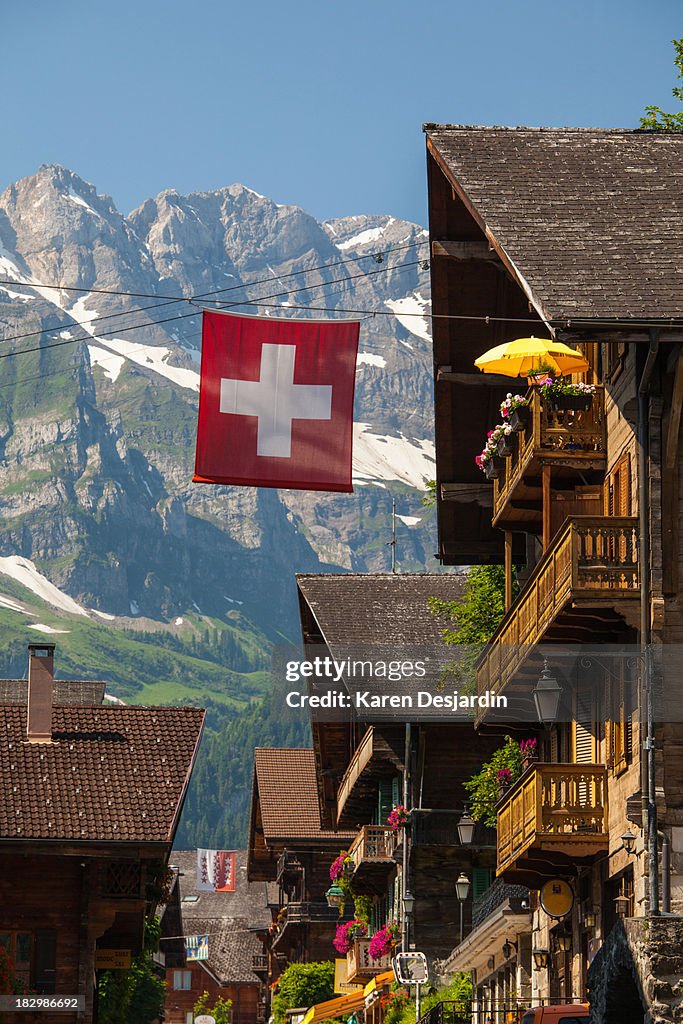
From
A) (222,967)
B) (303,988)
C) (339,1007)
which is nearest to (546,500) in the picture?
(339,1007)

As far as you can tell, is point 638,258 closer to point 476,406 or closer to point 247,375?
point 247,375

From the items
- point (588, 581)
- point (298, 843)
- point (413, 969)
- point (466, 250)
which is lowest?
point (413, 969)

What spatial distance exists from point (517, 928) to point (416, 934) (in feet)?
33.0

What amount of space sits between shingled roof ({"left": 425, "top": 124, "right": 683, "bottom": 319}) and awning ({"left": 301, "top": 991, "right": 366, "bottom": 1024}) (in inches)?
1090

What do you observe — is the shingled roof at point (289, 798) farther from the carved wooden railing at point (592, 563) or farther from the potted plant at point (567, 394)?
the carved wooden railing at point (592, 563)

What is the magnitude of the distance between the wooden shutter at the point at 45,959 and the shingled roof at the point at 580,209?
55.3 feet

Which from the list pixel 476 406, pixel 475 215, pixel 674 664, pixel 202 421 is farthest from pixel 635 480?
pixel 476 406

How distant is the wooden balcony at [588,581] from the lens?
2292cm

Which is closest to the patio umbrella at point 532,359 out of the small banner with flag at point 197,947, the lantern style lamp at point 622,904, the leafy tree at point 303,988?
the lantern style lamp at point 622,904

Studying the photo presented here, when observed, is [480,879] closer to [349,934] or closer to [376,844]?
[376,844]

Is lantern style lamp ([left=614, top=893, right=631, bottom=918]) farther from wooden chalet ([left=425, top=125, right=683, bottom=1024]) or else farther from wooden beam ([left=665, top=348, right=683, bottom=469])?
wooden beam ([left=665, top=348, right=683, bottom=469])

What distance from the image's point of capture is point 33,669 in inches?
1438

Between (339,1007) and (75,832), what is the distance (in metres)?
17.9

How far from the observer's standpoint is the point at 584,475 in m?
26.6
